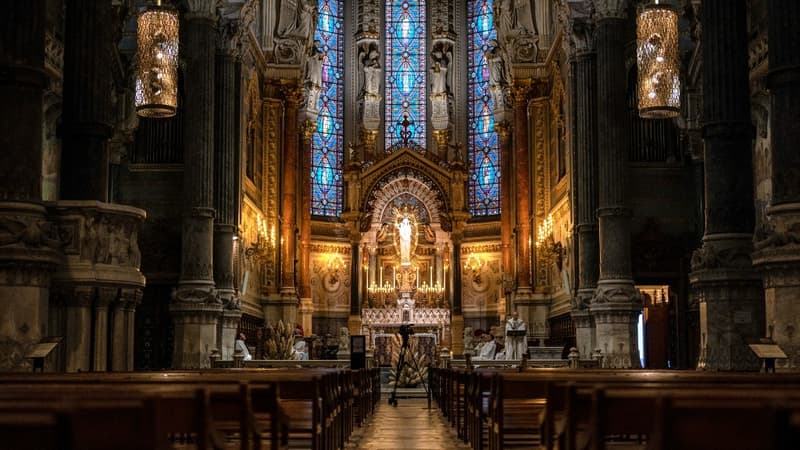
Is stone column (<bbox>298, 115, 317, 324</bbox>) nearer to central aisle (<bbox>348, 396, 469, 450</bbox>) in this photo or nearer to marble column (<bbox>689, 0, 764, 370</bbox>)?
central aisle (<bbox>348, 396, 469, 450</bbox>)

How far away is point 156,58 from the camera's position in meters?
18.1

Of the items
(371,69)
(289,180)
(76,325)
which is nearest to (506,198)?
(289,180)

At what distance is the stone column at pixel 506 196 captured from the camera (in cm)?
4128

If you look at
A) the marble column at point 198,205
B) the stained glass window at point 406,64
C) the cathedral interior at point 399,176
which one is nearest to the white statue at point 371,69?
the cathedral interior at point 399,176

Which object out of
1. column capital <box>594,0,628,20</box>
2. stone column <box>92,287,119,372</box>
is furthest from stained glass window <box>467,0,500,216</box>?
stone column <box>92,287,119,372</box>

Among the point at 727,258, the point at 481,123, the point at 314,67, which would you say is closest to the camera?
the point at 727,258

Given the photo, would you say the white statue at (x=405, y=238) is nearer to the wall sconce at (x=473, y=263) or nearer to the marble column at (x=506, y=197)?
the wall sconce at (x=473, y=263)

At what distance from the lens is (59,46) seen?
20.8 metres

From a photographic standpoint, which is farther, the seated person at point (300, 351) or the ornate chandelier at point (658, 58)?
the seated person at point (300, 351)

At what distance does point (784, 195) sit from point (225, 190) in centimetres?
1748

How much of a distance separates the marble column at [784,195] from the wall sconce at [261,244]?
21.1 metres

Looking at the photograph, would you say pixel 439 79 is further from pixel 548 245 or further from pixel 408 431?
pixel 408 431

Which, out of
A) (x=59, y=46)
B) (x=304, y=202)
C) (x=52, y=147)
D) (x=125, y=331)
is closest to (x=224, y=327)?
(x=52, y=147)

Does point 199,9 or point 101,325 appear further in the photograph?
point 199,9
